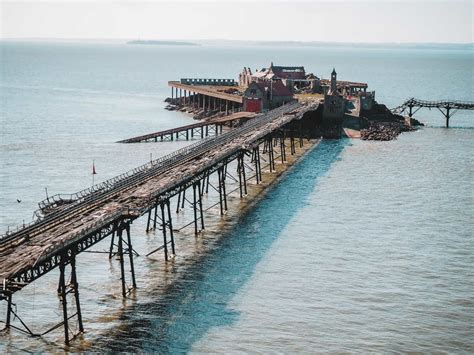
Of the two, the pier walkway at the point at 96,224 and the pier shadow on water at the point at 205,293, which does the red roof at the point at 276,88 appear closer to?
the pier walkway at the point at 96,224

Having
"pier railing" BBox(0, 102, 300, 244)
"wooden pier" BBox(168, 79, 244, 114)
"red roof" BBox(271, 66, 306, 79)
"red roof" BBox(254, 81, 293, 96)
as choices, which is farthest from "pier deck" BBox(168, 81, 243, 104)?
"pier railing" BBox(0, 102, 300, 244)

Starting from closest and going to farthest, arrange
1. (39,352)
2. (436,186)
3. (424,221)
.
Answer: (39,352), (424,221), (436,186)

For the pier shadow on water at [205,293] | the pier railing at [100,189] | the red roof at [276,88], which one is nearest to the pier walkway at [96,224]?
the pier railing at [100,189]

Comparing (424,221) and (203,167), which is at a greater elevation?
(203,167)

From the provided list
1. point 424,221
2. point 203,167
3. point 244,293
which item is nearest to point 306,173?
point 424,221

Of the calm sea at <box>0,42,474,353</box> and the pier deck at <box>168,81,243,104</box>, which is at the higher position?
the pier deck at <box>168,81,243,104</box>

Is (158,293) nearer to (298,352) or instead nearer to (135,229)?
(298,352)

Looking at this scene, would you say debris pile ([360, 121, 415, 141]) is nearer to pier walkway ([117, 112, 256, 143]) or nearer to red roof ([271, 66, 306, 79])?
pier walkway ([117, 112, 256, 143])

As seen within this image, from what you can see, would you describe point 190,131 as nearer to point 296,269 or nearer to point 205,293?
point 296,269
